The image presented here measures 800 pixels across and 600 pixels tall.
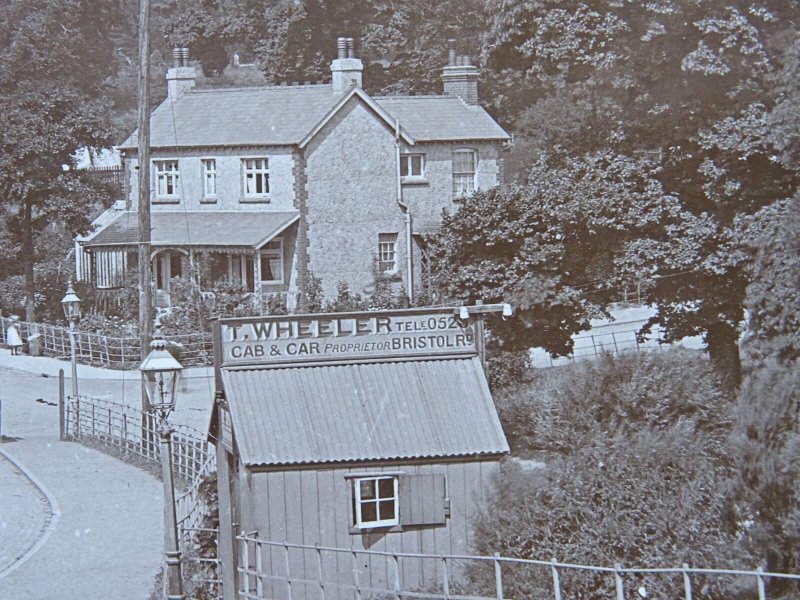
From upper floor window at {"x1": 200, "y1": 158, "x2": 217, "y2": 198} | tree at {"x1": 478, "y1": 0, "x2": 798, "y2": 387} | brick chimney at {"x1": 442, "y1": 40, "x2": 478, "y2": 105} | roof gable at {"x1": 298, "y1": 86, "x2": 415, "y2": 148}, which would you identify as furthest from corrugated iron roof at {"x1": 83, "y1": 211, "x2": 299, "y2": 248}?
tree at {"x1": 478, "y1": 0, "x2": 798, "y2": 387}

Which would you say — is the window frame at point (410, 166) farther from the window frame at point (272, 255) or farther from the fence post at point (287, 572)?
the fence post at point (287, 572)

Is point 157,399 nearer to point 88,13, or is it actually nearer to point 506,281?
point 506,281

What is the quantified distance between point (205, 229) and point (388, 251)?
603 centimetres

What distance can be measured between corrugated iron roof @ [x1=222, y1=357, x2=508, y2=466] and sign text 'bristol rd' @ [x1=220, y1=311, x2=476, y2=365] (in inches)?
7.0

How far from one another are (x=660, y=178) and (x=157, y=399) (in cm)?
1657

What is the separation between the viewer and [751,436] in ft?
42.9

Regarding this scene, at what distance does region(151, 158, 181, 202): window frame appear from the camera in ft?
Result: 141

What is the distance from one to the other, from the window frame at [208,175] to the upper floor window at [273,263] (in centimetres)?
274

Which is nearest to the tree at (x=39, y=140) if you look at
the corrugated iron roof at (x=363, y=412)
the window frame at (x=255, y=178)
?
the window frame at (x=255, y=178)

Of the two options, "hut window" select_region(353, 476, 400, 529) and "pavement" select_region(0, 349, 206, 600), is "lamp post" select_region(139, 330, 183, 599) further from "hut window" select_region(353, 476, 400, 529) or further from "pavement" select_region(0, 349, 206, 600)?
"pavement" select_region(0, 349, 206, 600)

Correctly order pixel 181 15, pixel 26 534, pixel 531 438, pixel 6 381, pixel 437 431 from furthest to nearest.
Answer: pixel 181 15 < pixel 6 381 < pixel 531 438 < pixel 26 534 < pixel 437 431

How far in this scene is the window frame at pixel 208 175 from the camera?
139ft

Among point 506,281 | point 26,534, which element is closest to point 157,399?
point 26,534

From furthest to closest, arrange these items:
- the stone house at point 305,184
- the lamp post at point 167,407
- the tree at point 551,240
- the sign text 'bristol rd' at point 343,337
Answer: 1. the stone house at point 305,184
2. the tree at point 551,240
3. the sign text 'bristol rd' at point 343,337
4. the lamp post at point 167,407
